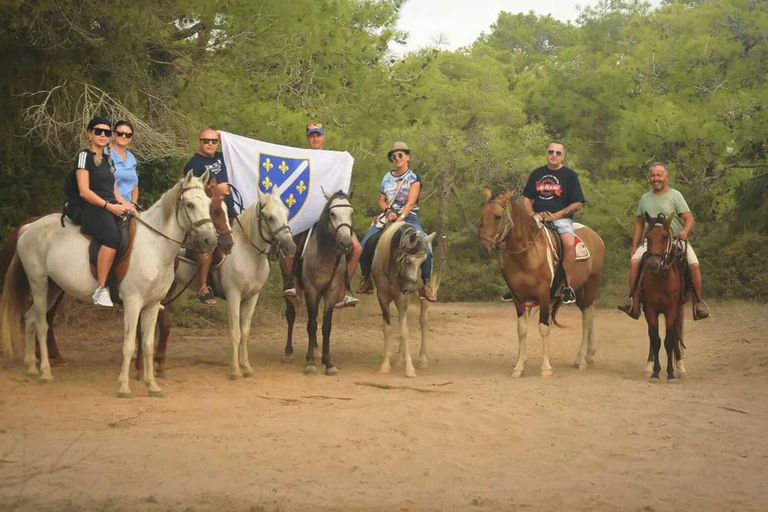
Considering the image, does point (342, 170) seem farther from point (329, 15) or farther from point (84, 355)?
point (329, 15)

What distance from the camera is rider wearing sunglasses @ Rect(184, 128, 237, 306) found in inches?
438

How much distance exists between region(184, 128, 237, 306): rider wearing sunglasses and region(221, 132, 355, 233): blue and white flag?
0.14 meters

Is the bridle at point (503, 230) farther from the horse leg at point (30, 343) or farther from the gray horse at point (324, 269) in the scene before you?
the horse leg at point (30, 343)

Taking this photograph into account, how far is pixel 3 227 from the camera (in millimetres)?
14211

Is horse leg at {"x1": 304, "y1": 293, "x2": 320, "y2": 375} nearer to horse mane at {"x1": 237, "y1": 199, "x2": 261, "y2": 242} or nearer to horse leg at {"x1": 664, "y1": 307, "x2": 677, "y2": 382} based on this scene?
horse mane at {"x1": 237, "y1": 199, "x2": 261, "y2": 242}

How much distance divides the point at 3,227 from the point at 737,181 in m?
17.9

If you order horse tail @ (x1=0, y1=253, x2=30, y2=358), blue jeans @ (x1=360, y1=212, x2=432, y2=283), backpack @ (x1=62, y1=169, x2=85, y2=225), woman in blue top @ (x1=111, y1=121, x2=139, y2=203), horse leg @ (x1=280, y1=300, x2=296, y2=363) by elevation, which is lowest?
horse leg @ (x1=280, y1=300, x2=296, y2=363)

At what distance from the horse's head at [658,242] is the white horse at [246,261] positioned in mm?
4259

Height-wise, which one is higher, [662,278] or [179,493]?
[662,278]

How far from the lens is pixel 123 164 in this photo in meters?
10.1

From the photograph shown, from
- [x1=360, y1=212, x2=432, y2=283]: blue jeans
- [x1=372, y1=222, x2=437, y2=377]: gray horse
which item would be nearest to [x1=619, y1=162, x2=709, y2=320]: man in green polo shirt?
[x1=360, y1=212, x2=432, y2=283]: blue jeans

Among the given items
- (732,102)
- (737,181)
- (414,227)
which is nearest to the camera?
(414,227)

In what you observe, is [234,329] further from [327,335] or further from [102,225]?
[102,225]

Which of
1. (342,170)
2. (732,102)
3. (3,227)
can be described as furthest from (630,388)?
(732,102)
